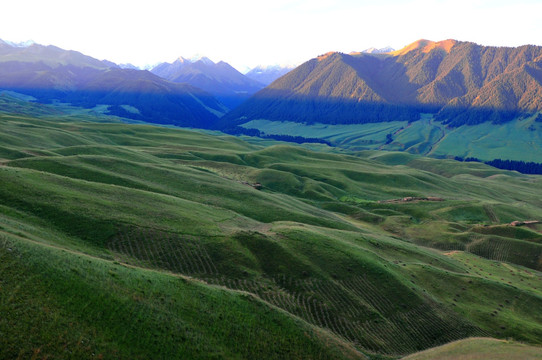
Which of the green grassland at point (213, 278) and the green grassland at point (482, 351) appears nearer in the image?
the green grassland at point (213, 278)

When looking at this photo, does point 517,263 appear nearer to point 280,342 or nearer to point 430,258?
point 430,258

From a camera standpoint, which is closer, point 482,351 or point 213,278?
point 482,351

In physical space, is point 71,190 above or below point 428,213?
above

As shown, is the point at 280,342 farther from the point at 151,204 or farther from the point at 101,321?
the point at 151,204

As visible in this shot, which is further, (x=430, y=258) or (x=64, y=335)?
(x=430, y=258)

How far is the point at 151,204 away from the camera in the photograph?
223 feet

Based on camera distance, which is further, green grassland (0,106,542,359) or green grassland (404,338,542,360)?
green grassland (404,338,542,360)

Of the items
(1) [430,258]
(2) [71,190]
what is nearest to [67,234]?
(2) [71,190]

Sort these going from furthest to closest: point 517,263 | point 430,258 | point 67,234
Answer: point 517,263 → point 430,258 → point 67,234

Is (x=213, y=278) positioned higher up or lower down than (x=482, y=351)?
higher up

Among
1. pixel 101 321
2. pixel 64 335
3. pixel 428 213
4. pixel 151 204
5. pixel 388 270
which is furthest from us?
pixel 428 213

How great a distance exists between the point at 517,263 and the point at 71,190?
4315 inches

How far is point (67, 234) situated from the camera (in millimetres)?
50062

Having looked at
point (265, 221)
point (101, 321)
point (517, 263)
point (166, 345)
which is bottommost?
point (517, 263)
